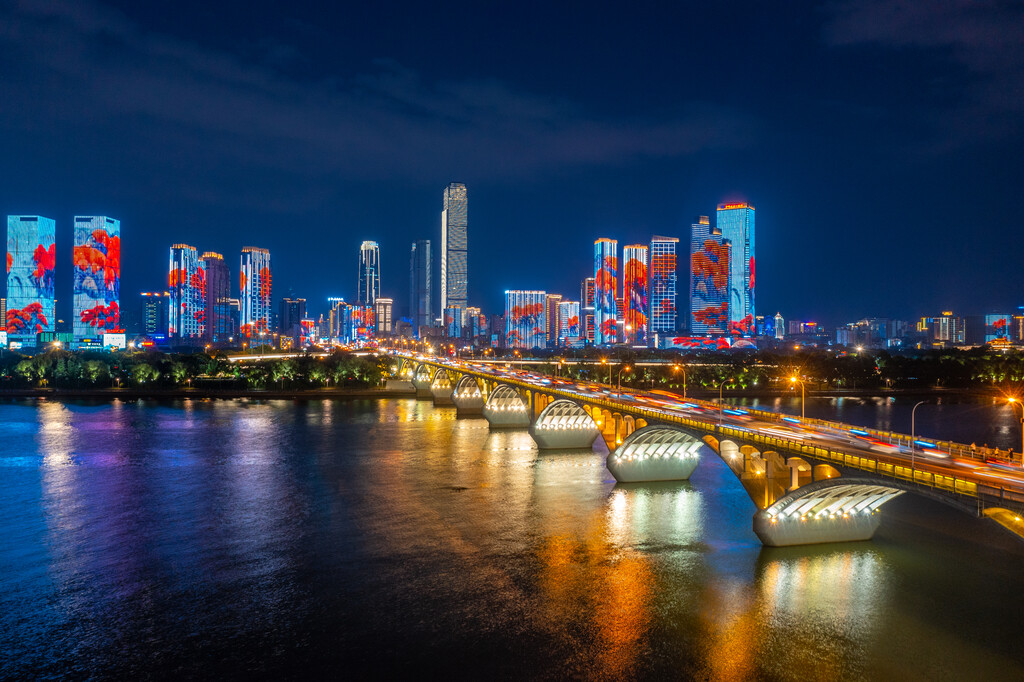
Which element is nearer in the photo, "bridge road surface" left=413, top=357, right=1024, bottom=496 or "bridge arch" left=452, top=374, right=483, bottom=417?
"bridge road surface" left=413, top=357, right=1024, bottom=496

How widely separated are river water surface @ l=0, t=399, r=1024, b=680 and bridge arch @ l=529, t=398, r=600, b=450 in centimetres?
1147

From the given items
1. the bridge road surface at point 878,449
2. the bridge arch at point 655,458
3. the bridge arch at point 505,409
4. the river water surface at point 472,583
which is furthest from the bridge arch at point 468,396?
the bridge road surface at point 878,449

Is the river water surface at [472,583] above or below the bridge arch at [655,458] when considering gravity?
below

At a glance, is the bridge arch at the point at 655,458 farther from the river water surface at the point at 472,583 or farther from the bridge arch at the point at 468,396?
the bridge arch at the point at 468,396

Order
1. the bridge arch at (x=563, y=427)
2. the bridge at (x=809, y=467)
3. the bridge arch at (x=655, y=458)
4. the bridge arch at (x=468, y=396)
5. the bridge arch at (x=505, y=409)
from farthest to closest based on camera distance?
the bridge arch at (x=468, y=396)
the bridge arch at (x=505, y=409)
the bridge arch at (x=563, y=427)
the bridge arch at (x=655, y=458)
the bridge at (x=809, y=467)

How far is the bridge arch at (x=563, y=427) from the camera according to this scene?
59.2 meters

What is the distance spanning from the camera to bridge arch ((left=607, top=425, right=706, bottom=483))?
43750 mm

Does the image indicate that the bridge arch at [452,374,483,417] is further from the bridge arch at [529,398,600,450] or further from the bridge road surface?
the bridge road surface

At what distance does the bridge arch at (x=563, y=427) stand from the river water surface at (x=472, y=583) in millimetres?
11470

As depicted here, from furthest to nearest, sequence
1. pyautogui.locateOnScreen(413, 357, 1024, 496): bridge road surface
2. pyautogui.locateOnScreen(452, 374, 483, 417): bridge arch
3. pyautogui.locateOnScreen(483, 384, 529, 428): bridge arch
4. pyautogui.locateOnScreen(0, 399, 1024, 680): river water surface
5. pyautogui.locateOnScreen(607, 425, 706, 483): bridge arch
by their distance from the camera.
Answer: pyautogui.locateOnScreen(452, 374, 483, 417): bridge arch
pyautogui.locateOnScreen(483, 384, 529, 428): bridge arch
pyautogui.locateOnScreen(607, 425, 706, 483): bridge arch
pyautogui.locateOnScreen(413, 357, 1024, 496): bridge road surface
pyautogui.locateOnScreen(0, 399, 1024, 680): river water surface

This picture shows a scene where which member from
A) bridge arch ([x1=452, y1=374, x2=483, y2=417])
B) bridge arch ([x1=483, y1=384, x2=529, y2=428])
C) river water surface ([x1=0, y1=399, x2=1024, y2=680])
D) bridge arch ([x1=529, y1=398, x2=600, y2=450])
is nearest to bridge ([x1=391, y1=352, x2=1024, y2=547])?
river water surface ([x1=0, y1=399, x2=1024, y2=680])

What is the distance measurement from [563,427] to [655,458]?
1555cm

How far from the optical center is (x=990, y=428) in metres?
71.1

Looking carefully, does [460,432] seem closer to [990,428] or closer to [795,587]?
[795,587]
